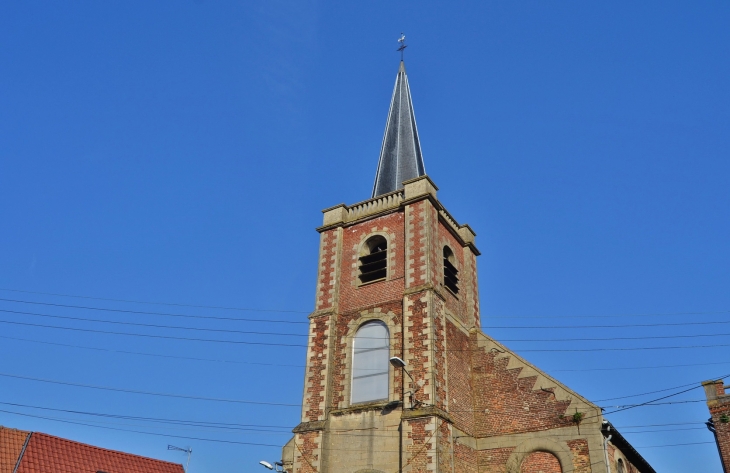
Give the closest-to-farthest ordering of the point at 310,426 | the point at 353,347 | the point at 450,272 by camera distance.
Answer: the point at 310,426 → the point at 353,347 → the point at 450,272

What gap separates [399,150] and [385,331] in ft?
34.8

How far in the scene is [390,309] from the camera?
22.5 metres

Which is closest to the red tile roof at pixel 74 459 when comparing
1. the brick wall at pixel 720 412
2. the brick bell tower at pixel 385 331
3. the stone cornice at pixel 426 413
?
Result: the brick bell tower at pixel 385 331

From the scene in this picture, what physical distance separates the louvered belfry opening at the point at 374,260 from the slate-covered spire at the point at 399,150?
12.3ft

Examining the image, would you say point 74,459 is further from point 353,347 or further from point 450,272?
point 450,272

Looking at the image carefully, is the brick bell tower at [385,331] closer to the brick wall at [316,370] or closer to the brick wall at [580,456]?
the brick wall at [316,370]

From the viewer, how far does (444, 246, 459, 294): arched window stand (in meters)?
24.5

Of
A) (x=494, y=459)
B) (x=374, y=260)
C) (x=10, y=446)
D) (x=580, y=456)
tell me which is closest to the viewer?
(x=580, y=456)

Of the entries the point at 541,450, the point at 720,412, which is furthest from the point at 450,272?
the point at 720,412

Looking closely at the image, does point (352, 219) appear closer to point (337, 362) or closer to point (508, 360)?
point (337, 362)

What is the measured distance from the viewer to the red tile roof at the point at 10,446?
22.8m

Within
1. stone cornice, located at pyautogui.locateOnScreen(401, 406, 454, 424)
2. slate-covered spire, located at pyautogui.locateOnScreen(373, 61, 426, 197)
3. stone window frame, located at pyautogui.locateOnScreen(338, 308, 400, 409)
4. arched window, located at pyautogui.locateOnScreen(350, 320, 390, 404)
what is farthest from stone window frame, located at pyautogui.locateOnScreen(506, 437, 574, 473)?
slate-covered spire, located at pyautogui.locateOnScreen(373, 61, 426, 197)

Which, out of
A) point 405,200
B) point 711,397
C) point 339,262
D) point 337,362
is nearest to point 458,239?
point 405,200

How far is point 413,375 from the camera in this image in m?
20.6
